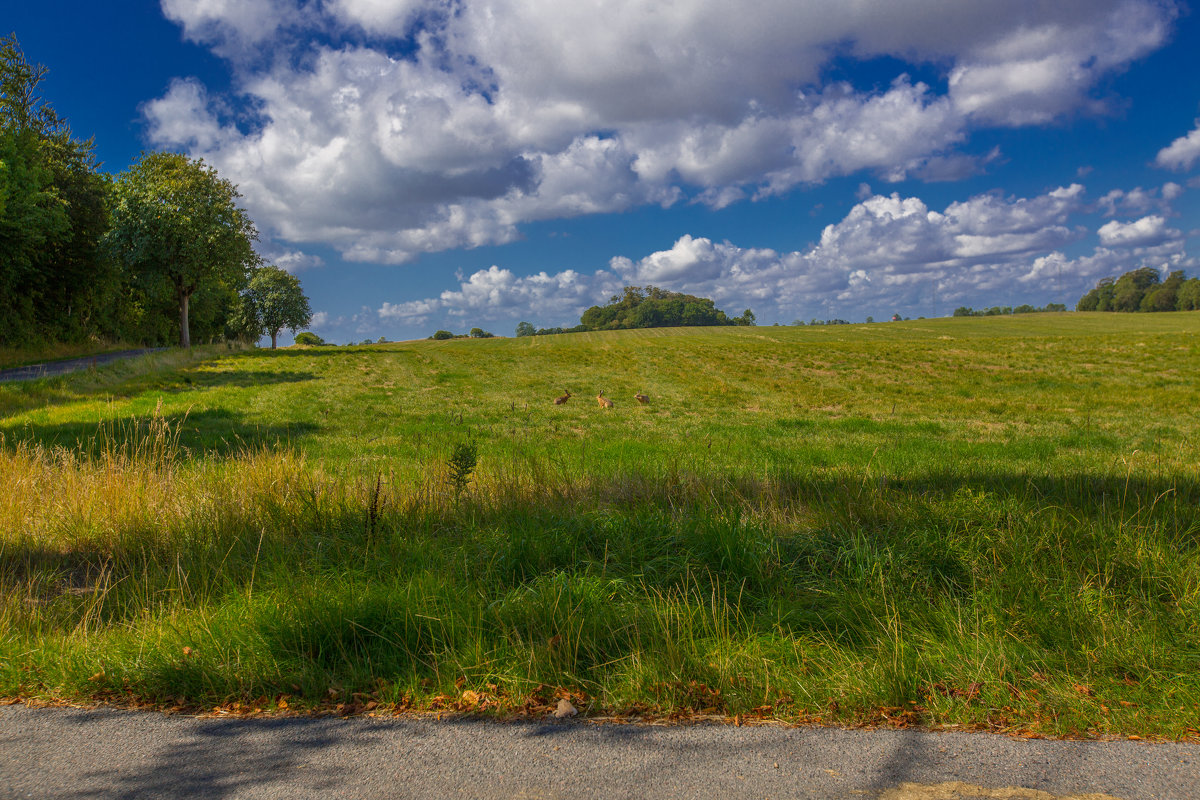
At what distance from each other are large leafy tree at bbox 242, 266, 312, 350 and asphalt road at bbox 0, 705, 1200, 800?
75.9m

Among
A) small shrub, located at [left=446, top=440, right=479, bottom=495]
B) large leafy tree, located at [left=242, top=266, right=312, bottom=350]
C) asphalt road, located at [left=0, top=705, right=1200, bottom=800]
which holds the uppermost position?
large leafy tree, located at [left=242, top=266, right=312, bottom=350]

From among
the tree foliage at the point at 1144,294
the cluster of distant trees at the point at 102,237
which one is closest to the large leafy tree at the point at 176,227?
the cluster of distant trees at the point at 102,237

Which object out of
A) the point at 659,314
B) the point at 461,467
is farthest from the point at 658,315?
the point at 461,467

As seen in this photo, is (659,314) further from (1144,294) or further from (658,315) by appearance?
(1144,294)

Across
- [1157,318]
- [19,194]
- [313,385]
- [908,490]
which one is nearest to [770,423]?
[908,490]

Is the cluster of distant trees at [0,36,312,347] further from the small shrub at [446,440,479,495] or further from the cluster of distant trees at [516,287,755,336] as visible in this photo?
the cluster of distant trees at [516,287,755,336]

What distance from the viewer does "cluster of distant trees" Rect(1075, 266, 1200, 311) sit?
105 meters

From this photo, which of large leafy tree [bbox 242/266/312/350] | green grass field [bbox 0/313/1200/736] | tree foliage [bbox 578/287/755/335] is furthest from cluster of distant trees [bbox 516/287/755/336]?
green grass field [bbox 0/313/1200/736]

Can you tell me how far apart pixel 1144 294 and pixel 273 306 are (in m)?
144

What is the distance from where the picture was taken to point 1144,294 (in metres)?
116

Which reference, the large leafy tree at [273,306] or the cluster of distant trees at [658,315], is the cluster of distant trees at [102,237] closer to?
the large leafy tree at [273,306]

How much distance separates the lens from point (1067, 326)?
6812 cm

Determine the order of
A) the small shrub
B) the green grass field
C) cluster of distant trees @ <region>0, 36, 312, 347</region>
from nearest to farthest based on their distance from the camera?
1. the green grass field
2. the small shrub
3. cluster of distant trees @ <region>0, 36, 312, 347</region>

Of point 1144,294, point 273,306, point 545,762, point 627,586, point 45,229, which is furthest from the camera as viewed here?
point 1144,294
